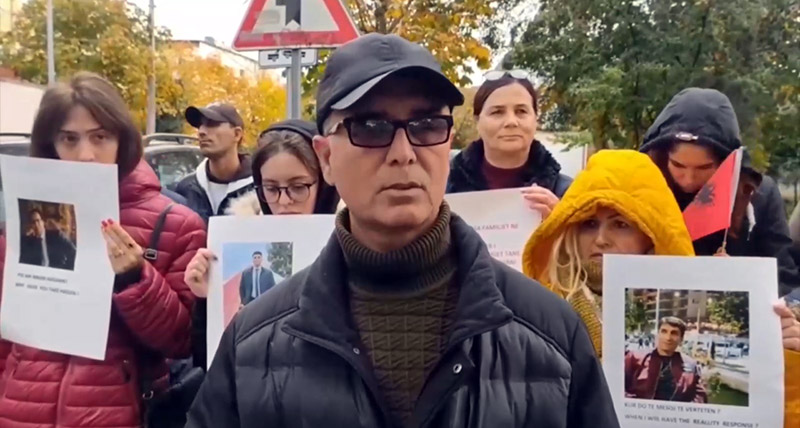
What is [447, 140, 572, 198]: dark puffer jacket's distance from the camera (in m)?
3.38

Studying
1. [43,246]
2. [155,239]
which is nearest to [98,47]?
[43,246]

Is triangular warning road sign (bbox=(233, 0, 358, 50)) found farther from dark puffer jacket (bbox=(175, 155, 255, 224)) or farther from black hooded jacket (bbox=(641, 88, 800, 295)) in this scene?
black hooded jacket (bbox=(641, 88, 800, 295))

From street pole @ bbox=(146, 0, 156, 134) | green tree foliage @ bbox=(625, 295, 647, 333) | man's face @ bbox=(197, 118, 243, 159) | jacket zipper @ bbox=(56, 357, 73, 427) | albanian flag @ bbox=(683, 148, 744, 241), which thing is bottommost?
jacket zipper @ bbox=(56, 357, 73, 427)

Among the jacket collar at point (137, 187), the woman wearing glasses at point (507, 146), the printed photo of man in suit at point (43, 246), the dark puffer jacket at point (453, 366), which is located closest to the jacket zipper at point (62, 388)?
the printed photo of man in suit at point (43, 246)

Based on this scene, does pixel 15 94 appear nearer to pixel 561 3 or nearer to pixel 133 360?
pixel 561 3

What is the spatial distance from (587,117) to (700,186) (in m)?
10.4

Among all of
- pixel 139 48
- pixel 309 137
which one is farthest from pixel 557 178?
pixel 139 48

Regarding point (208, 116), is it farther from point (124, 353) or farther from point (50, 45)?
point (50, 45)

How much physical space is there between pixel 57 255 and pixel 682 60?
1083 cm

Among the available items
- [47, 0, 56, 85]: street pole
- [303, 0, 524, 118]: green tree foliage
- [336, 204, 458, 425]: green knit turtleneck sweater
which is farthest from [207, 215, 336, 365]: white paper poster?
[47, 0, 56, 85]: street pole

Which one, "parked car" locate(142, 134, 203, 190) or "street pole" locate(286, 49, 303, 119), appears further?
"parked car" locate(142, 134, 203, 190)

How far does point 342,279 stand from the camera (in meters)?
1.74

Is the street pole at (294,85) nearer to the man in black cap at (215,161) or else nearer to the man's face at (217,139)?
the man in black cap at (215,161)

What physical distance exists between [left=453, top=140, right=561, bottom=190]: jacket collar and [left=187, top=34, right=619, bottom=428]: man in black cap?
1689 millimetres
